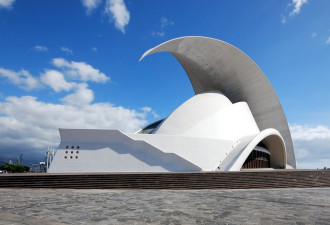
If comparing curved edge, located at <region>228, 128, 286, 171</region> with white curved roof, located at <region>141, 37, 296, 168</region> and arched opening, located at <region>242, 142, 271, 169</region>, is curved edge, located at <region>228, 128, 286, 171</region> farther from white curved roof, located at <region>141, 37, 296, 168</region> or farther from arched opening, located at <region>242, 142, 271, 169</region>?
white curved roof, located at <region>141, 37, 296, 168</region>

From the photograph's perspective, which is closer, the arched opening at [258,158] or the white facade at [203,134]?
the white facade at [203,134]

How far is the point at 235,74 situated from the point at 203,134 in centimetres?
918

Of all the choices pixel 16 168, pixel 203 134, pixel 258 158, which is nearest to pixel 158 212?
pixel 203 134

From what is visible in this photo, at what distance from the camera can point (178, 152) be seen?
15039 mm

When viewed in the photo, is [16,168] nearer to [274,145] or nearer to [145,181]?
[145,181]

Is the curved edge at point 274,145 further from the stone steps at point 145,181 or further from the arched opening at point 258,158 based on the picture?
the stone steps at point 145,181

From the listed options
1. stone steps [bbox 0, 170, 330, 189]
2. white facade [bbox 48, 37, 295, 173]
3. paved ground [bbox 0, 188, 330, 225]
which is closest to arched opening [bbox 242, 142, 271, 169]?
white facade [bbox 48, 37, 295, 173]

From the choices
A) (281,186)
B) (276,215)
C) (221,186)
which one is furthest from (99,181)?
(281,186)

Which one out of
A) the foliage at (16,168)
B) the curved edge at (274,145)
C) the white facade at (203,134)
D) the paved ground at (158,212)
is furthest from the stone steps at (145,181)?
the foliage at (16,168)

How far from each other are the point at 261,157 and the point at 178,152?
940 cm

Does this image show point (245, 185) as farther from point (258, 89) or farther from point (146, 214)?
point (258, 89)

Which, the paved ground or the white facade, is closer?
the paved ground

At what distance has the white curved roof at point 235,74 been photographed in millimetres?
21969

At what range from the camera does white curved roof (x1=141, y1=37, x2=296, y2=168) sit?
2197 cm
